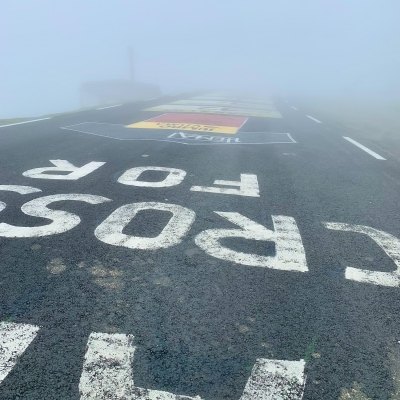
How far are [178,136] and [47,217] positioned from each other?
6.75 m

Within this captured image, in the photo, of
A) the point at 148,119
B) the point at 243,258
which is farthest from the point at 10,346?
the point at 148,119

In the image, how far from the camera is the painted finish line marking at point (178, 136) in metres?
9.91

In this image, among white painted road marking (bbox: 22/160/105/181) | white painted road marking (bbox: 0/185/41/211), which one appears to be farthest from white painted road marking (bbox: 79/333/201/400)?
white painted road marking (bbox: 22/160/105/181)

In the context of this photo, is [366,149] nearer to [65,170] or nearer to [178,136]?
[178,136]

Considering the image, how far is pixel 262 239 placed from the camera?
3816 mm

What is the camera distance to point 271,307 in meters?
2.74

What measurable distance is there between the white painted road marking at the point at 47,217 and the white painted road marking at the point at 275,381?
8.02 ft

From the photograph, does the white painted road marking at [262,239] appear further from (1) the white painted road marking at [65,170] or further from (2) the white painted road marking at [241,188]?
(1) the white painted road marking at [65,170]

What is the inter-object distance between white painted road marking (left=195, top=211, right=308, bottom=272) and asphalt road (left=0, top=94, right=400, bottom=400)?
0.08 ft

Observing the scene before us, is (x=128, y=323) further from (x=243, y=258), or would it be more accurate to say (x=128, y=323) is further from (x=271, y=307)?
(x=243, y=258)

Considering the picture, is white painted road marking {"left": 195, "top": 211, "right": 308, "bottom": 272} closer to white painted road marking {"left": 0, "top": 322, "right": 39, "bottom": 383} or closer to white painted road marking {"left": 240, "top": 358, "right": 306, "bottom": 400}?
white painted road marking {"left": 240, "top": 358, "right": 306, "bottom": 400}

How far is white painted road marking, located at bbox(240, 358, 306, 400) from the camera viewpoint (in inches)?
77.6

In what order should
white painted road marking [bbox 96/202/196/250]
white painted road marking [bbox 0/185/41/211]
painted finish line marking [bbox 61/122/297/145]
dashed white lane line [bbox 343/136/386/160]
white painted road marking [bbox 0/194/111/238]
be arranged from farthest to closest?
1. painted finish line marking [bbox 61/122/297/145]
2. dashed white lane line [bbox 343/136/386/160]
3. white painted road marking [bbox 0/185/41/211]
4. white painted road marking [bbox 0/194/111/238]
5. white painted road marking [bbox 96/202/196/250]

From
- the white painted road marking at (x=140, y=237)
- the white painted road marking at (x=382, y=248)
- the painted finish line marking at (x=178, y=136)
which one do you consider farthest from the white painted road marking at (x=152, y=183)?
the painted finish line marking at (x=178, y=136)
